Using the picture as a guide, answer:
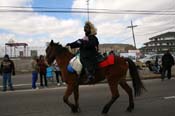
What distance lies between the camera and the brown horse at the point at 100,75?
357 inches

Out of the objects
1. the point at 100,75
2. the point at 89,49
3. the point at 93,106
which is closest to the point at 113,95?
the point at 100,75

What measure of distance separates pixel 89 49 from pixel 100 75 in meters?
0.73

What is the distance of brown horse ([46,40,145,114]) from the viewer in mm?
9078

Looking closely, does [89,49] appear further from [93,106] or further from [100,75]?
[93,106]

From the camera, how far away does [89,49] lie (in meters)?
9.09

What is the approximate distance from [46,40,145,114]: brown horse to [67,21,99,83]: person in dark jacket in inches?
8.9

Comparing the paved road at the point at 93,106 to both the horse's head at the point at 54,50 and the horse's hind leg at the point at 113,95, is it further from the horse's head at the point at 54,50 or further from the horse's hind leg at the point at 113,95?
the horse's head at the point at 54,50

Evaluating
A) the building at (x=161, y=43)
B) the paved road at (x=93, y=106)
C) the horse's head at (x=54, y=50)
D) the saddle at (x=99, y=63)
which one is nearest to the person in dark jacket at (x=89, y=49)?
the saddle at (x=99, y=63)

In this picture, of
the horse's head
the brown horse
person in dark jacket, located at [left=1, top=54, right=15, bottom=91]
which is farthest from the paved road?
person in dark jacket, located at [left=1, top=54, right=15, bottom=91]

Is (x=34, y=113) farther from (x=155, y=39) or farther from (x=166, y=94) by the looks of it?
(x=155, y=39)

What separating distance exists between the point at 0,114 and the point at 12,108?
3.25ft

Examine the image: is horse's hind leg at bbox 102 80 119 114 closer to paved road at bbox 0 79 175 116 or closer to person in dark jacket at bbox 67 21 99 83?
paved road at bbox 0 79 175 116

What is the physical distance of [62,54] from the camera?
9562mm

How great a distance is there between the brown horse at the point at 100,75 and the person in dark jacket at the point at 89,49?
226 mm
